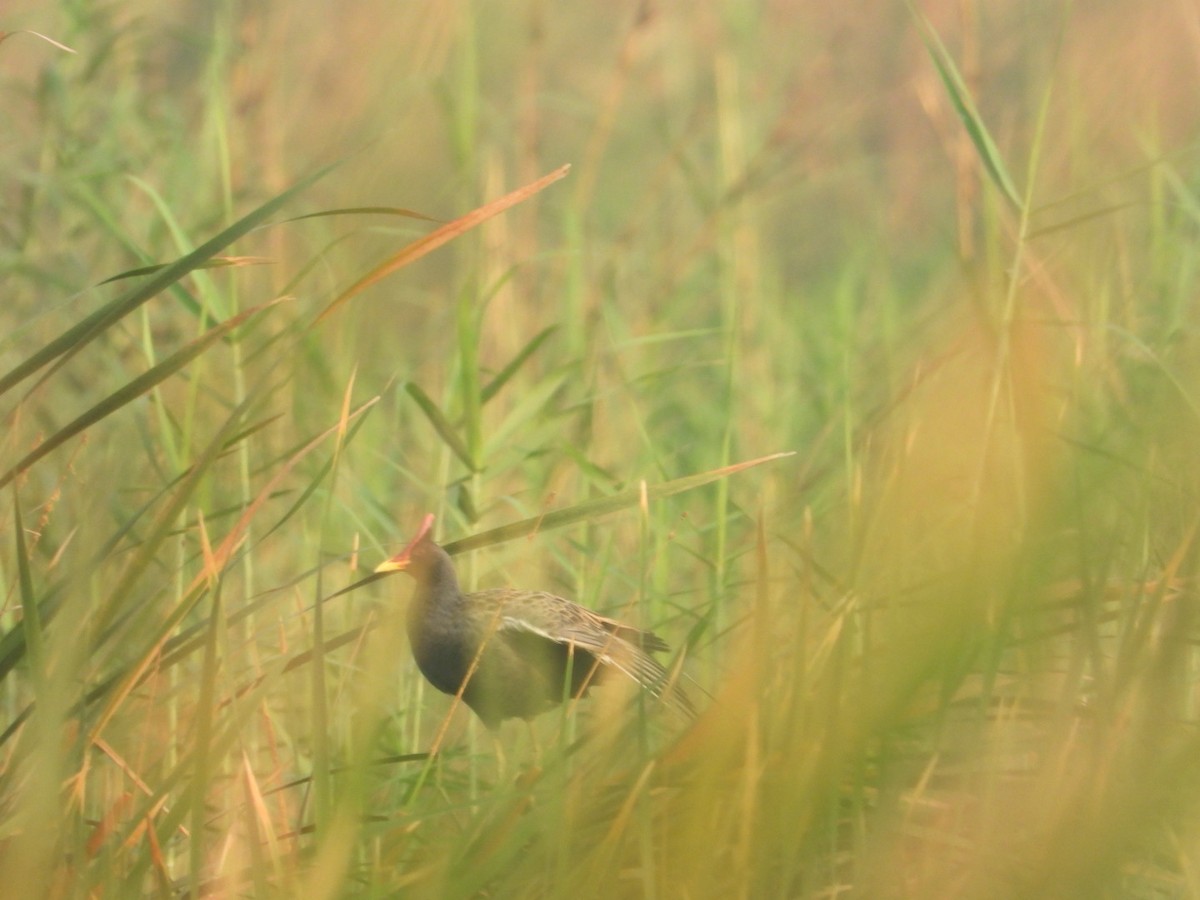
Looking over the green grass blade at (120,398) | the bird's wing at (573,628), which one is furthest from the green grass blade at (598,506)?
the green grass blade at (120,398)

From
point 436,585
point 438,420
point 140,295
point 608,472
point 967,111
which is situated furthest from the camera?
point 608,472

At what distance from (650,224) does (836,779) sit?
281 centimetres

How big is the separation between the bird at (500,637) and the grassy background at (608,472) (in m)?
0.08

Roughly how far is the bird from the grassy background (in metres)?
0.08

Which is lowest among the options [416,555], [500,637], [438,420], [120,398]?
[500,637]

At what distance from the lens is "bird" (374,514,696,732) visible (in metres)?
1.62

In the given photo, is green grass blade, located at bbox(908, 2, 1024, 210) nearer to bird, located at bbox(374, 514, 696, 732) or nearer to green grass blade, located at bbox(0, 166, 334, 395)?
bird, located at bbox(374, 514, 696, 732)

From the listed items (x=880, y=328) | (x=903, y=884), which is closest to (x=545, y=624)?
(x=903, y=884)

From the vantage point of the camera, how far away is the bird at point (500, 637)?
1.62 metres

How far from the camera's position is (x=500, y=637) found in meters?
1.71

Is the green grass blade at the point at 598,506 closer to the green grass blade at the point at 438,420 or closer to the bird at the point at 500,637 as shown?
the bird at the point at 500,637

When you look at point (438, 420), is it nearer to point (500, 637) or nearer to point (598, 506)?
point (500, 637)

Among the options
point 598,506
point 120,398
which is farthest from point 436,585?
point 120,398

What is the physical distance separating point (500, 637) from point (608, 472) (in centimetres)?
57
